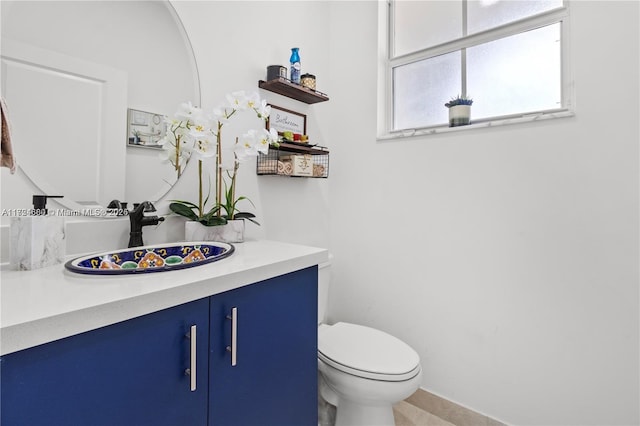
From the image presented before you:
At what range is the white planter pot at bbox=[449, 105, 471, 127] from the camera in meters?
1.58

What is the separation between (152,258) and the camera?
3.37 feet

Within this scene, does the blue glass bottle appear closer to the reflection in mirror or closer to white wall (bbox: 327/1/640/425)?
white wall (bbox: 327/1/640/425)

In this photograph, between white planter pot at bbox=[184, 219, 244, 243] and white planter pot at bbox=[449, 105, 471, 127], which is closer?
white planter pot at bbox=[184, 219, 244, 243]

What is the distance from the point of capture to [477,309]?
5.02 ft

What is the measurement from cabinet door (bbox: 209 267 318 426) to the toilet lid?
0.20 metres

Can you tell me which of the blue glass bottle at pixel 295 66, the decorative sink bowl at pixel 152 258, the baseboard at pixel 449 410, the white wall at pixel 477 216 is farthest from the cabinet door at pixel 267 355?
the blue glass bottle at pixel 295 66

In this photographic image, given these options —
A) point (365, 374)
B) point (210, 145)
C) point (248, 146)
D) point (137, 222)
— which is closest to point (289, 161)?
point (248, 146)

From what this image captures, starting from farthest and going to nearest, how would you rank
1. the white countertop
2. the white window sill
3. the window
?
the window
the white window sill
the white countertop

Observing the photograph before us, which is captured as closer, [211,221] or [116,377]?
[116,377]

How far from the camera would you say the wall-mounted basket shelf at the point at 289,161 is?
1.57 m

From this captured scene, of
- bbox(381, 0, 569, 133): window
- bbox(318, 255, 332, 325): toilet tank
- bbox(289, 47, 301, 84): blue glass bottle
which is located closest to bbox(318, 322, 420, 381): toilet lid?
bbox(318, 255, 332, 325): toilet tank

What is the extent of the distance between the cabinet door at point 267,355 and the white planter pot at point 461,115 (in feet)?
3.60

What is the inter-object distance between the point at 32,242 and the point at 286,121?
4.08ft

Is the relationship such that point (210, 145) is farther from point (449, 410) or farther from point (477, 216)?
point (449, 410)
